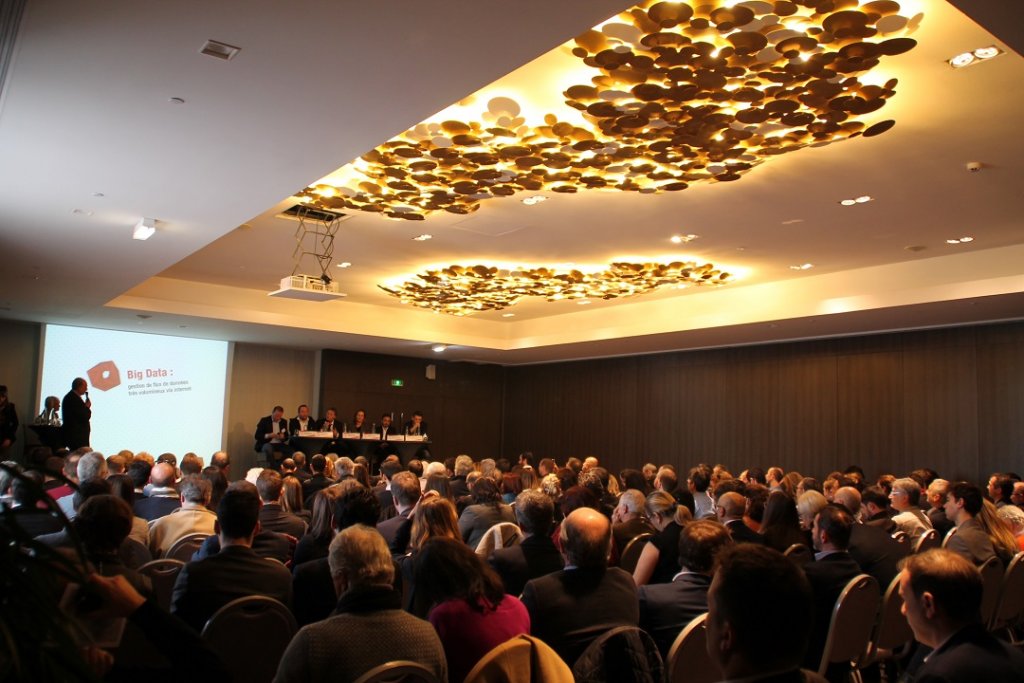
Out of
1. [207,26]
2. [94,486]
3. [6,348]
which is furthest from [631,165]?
[6,348]

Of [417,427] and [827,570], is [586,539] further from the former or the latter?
[417,427]

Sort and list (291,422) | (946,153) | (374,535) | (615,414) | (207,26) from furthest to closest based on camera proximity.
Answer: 1. (615,414)
2. (291,422)
3. (946,153)
4. (207,26)
5. (374,535)

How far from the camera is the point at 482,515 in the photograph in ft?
19.1

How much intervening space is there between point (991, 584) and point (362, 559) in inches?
164

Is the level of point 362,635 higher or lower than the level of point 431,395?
lower

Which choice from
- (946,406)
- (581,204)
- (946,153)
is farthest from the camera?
(946,406)

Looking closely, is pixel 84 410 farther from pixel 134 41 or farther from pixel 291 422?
pixel 134 41

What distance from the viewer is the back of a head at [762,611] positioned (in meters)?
1.83

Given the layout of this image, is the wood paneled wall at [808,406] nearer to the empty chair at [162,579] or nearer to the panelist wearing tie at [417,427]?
the panelist wearing tie at [417,427]

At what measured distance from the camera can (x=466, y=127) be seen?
6.52m

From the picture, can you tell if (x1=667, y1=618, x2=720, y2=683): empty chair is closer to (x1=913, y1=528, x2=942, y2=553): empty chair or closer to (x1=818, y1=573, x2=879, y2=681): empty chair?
(x1=818, y1=573, x2=879, y2=681): empty chair

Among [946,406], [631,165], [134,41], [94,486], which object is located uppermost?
[631,165]

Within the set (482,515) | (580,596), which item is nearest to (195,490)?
(482,515)

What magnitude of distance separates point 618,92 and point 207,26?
282 cm
